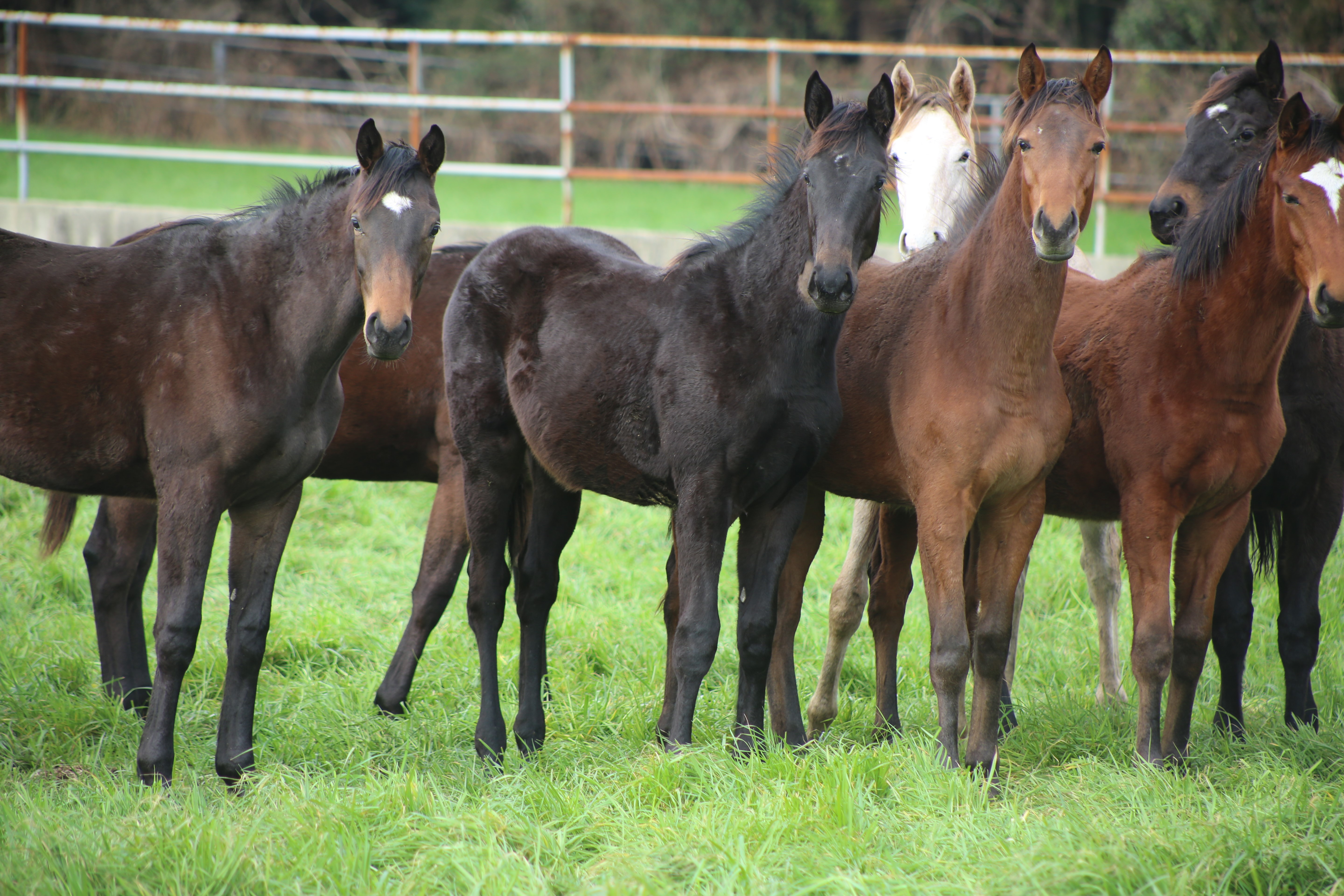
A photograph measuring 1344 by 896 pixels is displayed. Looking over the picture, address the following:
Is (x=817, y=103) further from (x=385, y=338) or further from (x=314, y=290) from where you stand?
(x=314, y=290)

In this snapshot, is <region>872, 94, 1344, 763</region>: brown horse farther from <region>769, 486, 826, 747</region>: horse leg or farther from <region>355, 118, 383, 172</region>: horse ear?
<region>355, 118, 383, 172</region>: horse ear

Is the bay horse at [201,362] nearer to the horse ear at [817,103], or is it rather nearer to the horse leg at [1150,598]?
the horse ear at [817,103]

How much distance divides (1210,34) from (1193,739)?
539 inches

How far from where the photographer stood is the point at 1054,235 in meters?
3.23

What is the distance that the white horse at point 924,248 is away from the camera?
4.57 m

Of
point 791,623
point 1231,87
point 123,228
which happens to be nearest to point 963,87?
point 1231,87

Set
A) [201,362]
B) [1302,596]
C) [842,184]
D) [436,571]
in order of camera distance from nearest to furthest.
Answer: [842,184] < [201,362] < [1302,596] < [436,571]

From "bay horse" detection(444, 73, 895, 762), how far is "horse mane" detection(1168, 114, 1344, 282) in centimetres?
113

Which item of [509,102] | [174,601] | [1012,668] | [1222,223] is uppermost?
[509,102]

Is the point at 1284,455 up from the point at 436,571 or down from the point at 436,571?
up

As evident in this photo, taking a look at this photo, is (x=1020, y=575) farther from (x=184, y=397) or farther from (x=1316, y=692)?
(x=184, y=397)

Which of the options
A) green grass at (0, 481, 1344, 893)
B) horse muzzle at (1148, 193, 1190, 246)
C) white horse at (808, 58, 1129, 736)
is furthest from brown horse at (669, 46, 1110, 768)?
horse muzzle at (1148, 193, 1190, 246)

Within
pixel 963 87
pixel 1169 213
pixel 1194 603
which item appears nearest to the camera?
pixel 1194 603

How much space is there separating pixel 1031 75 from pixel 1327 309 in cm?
116
